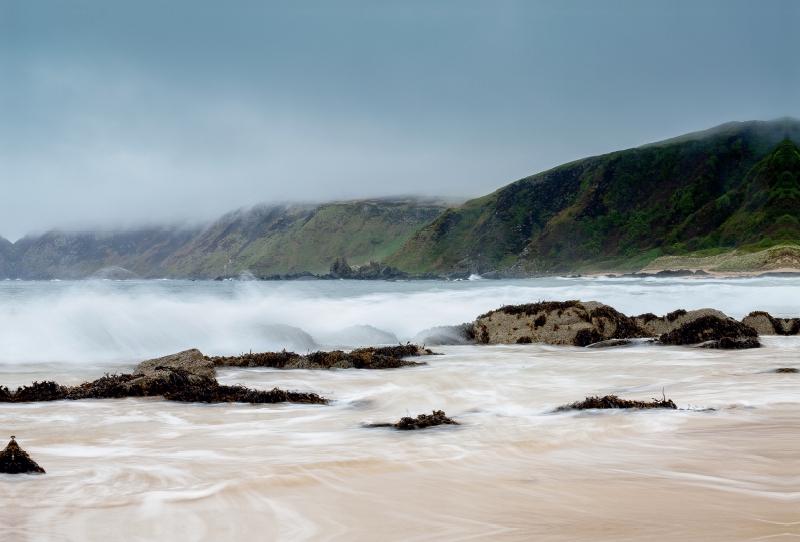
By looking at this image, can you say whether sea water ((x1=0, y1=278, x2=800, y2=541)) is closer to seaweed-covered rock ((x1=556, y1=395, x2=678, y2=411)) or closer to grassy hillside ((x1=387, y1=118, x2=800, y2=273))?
seaweed-covered rock ((x1=556, y1=395, x2=678, y2=411))

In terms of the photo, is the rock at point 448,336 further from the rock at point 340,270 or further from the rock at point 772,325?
the rock at point 340,270

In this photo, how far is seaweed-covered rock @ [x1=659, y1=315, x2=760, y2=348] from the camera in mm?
12781

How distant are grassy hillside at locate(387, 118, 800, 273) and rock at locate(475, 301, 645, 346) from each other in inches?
3779

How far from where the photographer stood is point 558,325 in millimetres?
14164

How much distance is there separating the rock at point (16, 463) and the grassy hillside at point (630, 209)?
108 metres

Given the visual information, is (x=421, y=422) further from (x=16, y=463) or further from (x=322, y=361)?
(x=322, y=361)

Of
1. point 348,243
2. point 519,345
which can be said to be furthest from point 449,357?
point 348,243

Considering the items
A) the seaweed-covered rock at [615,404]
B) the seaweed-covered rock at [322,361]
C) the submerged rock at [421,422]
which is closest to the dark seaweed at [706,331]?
the seaweed-covered rock at [322,361]

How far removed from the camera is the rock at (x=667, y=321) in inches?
547

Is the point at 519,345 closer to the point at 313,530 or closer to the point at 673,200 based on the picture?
the point at 313,530

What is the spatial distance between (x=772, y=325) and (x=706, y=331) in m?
2.80

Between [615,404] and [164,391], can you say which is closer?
[615,404]

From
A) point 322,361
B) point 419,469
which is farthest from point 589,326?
point 419,469

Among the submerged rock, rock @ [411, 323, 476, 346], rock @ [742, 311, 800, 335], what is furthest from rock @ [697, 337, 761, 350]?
the submerged rock
